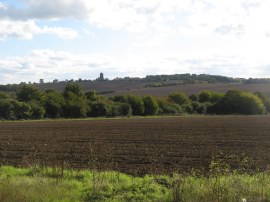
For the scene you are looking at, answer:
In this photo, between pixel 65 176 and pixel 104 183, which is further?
pixel 65 176

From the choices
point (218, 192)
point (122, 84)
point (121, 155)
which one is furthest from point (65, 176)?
point (122, 84)

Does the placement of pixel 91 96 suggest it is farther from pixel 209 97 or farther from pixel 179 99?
pixel 209 97

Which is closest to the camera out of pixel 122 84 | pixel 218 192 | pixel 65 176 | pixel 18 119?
pixel 218 192

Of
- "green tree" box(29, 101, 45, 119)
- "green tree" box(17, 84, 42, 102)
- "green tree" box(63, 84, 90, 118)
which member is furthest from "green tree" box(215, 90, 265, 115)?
"green tree" box(29, 101, 45, 119)

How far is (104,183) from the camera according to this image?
13.4 metres

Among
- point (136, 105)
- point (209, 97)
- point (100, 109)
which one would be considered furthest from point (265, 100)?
point (100, 109)

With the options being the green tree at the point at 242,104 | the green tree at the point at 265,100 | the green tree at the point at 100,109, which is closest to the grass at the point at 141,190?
the green tree at the point at 100,109

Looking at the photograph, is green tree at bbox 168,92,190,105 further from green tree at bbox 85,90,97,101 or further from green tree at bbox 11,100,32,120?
green tree at bbox 11,100,32,120

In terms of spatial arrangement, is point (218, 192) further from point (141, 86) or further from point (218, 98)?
point (141, 86)

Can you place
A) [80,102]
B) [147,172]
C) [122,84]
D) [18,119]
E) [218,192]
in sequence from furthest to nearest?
[122,84] → [80,102] → [18,119] → [147,172] → [218,192]

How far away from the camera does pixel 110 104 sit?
341 feet

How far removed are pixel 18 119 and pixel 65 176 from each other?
75.7 m

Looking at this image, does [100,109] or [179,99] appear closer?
[100,109]

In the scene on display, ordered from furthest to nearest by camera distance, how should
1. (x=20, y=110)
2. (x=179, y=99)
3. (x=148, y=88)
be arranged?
1. (x=148, y=88)
2. (x=179, y=99)
3. (x=20, y=110)
